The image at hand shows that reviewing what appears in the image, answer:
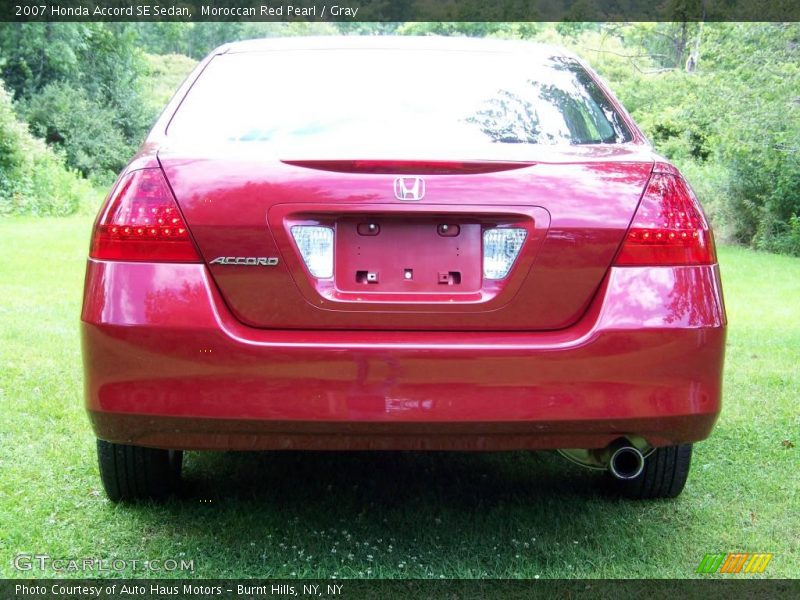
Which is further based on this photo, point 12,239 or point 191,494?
point 12,239

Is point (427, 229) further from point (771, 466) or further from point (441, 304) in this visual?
point (771, 466)

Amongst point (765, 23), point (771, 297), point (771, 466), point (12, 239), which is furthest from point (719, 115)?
point (771, 466)

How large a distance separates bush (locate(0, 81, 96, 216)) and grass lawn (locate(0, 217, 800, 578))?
17.4 meters

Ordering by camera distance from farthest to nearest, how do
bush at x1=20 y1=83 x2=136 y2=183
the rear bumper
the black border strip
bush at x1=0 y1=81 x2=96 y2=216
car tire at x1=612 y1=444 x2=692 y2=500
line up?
1. bush at x1=20 y1=83 x2=136 y2=183
2. the black border strip
3. bush at x1=0 y1=81 x2=96 y2=216
4. car tire at x1=612 y1=444 x2=692 y2=500
5. the rear bumper

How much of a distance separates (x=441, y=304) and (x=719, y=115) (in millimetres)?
18172

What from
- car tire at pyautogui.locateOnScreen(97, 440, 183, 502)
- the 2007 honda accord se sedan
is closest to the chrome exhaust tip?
the 2007 honda accord se sedan

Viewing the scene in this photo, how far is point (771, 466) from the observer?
4.01m

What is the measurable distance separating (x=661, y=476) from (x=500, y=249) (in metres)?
1.37

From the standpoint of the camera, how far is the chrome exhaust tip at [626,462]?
2668 millimetres

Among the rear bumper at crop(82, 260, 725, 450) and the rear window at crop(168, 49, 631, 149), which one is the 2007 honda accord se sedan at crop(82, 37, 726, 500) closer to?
the rear bumper at crop(82, 260, 725, 450)

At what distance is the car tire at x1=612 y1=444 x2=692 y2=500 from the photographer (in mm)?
3385

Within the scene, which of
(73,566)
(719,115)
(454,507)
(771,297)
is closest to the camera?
(73,566)

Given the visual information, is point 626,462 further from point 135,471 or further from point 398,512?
point 135,471

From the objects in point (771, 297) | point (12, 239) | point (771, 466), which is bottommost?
point (12, 239)
